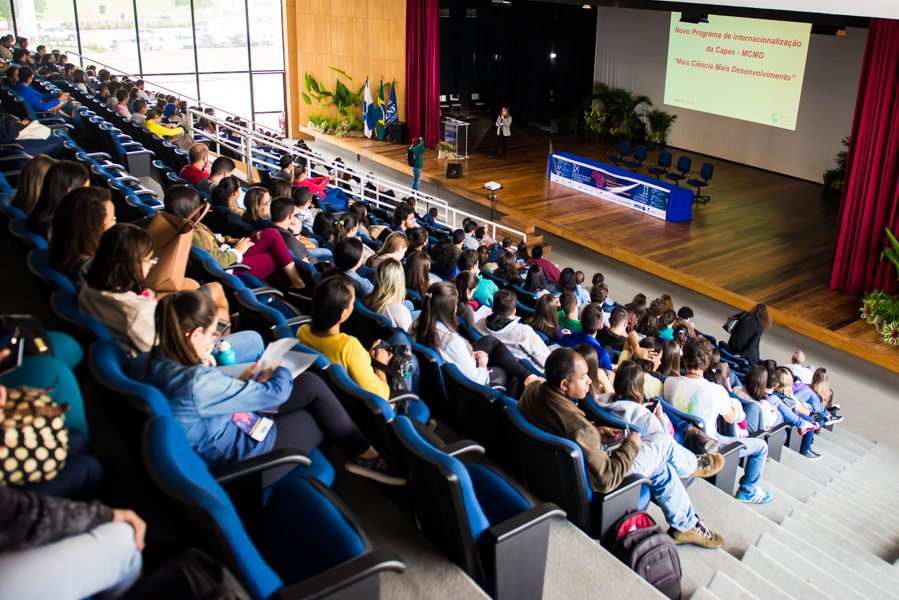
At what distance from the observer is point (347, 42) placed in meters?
17.3

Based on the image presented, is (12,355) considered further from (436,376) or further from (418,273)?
(418,273)

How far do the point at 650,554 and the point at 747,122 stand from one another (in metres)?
14.8

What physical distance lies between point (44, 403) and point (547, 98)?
60.1ft

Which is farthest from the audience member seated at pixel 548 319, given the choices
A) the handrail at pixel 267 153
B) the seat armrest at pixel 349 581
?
the handrail at pixel 267 153

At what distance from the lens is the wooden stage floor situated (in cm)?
880

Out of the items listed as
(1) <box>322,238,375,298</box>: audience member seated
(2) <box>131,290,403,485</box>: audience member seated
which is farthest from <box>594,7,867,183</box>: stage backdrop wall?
(2) <box>131,290,403,485</box>: audience member seated

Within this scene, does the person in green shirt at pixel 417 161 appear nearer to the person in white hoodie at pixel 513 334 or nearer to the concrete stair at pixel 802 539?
the concrete stair at pixel 802 539

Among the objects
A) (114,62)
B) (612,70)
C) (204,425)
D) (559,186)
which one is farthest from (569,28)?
(204,425)

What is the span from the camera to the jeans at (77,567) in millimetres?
1425

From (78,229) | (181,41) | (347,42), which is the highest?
(347,42)

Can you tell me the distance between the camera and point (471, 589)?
229 centimetres

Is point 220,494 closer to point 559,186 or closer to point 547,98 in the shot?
point 559,186

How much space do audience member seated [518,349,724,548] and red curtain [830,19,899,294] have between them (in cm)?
705

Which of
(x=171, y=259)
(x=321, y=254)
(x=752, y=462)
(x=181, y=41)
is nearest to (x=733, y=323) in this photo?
(x=752, y=462)
